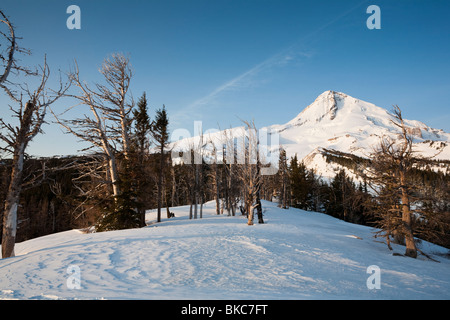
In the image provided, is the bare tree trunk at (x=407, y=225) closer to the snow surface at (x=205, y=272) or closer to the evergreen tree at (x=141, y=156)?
the snow surface at (x=205, y=272)

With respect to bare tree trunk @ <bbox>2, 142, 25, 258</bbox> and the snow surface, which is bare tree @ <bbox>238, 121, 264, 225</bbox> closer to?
the snow surface

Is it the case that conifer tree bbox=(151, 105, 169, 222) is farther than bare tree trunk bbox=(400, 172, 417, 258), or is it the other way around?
conifer tree bbox=(151, 105, 169, 222)

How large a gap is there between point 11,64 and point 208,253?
Answer: 10.6 metres

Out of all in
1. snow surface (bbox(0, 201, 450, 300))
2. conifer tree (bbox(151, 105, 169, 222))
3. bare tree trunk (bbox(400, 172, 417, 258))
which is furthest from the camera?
conifer tree (bbox(151, 105, 169, 222))

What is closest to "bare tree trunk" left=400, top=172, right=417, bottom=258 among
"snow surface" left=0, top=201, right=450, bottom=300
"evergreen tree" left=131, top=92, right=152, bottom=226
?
"snow surface" left=0, top=201, right=450, bottom=300

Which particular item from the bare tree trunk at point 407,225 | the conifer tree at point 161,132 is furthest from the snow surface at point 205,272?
the conifer tree at point 161,132

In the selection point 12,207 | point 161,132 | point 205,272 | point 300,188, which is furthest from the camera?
point 300,188

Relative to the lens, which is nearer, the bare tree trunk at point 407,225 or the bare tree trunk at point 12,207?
the bare tree trunk at point 12,207

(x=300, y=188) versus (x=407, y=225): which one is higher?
(x=407, y=225)

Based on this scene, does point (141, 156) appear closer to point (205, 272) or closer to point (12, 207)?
point (12, 207)

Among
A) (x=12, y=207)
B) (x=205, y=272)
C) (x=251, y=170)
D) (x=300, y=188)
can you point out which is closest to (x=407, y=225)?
(x=251, y=170)

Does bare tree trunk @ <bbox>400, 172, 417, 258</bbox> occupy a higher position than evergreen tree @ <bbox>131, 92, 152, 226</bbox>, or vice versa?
evergreen tree @ <bbox>131, 92, 152, 226</bbox>
